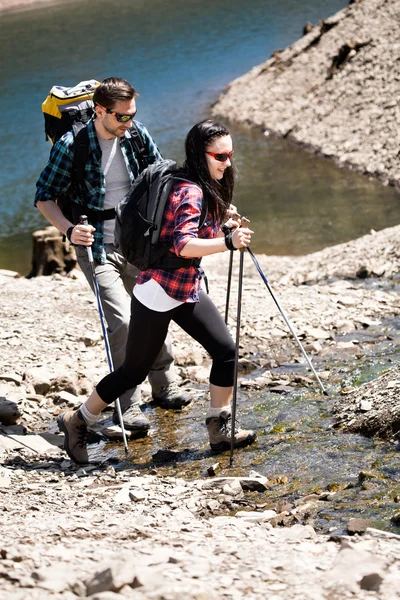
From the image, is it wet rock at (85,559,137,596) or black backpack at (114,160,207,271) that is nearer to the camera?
wet rock at (85,559,137,596)

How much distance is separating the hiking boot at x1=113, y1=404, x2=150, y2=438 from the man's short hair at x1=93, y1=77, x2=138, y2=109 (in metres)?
2.51

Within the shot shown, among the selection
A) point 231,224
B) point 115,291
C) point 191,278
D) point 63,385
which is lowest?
point 63,385

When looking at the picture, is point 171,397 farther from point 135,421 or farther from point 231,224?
point 231,224

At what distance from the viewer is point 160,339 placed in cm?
643

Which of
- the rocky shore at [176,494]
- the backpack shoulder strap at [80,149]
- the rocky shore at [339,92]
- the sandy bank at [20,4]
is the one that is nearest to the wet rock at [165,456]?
the rocky shore at [176,494]

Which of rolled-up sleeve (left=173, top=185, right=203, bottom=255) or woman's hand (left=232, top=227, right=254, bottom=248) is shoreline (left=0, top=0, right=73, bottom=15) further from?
woman's hand (left=232, top=227, right=254, bottom=248)

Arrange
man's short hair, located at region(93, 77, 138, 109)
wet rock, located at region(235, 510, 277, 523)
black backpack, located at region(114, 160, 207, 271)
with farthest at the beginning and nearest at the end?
man's short hair, located at region(93, 77, 138, 109) → black backpack, located at region(114, 160, 207, 271) → wet rock, located at region(235, 510, 277, 523)

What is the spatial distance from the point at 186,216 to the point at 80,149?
1518 millimetres

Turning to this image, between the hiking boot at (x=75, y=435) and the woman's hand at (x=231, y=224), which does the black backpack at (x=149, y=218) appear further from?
the hiking boot at (x=75, y=435)

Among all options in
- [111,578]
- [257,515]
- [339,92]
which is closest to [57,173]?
[257,515]

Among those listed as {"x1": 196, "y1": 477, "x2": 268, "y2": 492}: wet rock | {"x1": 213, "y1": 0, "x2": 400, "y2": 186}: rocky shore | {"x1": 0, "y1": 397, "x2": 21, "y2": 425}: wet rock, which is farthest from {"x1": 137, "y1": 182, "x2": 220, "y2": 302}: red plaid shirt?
{"x1": 213, "y1": 0, "x2": 400, "y2": 186}: rocky shore

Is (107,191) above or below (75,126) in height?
below

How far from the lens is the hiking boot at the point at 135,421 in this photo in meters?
7.65

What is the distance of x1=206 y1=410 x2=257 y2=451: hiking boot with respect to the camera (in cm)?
694
